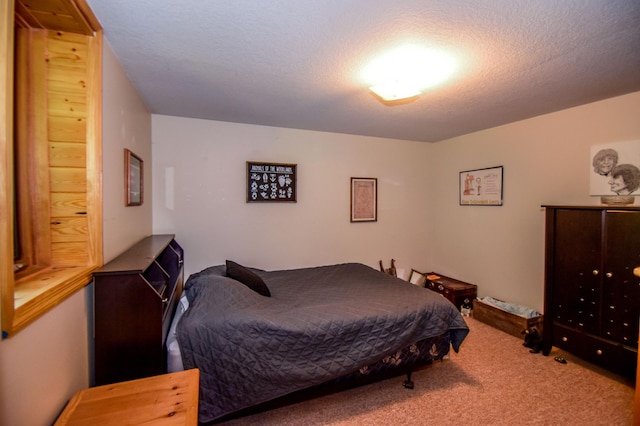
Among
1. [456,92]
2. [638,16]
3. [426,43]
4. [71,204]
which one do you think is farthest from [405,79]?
[71,204]

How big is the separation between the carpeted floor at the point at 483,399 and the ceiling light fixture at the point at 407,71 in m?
2.20

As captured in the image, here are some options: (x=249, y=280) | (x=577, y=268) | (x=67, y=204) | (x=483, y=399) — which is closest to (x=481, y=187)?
(x=577, y=268)

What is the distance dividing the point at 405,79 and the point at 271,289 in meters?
2.02

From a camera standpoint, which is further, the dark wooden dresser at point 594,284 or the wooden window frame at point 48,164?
the dark wooden dresser at point 594,284

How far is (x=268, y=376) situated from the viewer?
5.57 ft

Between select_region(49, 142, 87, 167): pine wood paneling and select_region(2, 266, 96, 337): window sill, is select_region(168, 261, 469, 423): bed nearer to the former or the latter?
select_region(2, 266, 96, 337): window sill

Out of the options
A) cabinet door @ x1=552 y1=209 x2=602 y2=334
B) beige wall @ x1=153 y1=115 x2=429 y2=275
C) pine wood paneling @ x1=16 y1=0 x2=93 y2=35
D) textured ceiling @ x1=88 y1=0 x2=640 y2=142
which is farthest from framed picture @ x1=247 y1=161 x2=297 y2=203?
cabinet door @ x1=552 y1=209 x2=602 y2=334

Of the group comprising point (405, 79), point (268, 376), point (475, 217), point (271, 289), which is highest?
point (405, 79)

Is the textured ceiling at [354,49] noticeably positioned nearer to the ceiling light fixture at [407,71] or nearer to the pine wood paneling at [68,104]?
the ceiling light fixture at [407,71]

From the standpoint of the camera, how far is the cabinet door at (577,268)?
7.38 ft

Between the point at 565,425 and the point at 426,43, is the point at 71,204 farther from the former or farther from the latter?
the point at 565,425

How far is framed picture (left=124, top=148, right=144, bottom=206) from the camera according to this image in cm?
197

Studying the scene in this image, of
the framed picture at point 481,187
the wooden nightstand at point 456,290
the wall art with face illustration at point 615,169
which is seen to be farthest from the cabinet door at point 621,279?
the wooden nightstand at point 456,290

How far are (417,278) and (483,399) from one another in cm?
215
